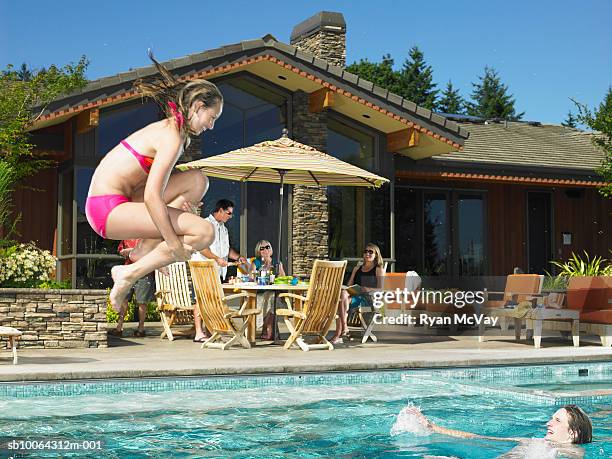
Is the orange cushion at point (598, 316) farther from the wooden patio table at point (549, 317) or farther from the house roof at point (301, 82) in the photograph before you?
the house roof at point (301, 82)

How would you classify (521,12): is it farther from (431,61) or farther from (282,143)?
(282,143)

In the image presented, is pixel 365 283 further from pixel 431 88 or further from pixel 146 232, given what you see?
pixel 431 88

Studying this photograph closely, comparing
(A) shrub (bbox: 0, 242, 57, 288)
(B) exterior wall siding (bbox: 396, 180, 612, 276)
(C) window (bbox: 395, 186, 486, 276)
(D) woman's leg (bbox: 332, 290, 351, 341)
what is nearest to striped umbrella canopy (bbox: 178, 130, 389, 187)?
(A) shrub (bbox: 0, 242, 57, 288)

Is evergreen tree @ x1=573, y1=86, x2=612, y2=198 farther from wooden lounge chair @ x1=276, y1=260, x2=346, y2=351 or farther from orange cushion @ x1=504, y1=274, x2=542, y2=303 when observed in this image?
wooden lounge chair @ x1=276, y1=260, x2=346, y2=351

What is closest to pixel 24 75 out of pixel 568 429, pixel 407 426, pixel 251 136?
pixel 251 136

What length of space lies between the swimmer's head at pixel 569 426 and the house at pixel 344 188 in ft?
20.5

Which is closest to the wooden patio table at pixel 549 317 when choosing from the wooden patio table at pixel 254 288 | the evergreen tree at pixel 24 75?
the wooden patio table at pixel 254 288

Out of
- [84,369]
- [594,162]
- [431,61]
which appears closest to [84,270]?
[84,369]

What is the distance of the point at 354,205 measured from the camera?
650 inches

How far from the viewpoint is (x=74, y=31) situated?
41594mm

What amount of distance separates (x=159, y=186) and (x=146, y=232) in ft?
0.44

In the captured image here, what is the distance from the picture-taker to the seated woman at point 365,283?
39.7 ft

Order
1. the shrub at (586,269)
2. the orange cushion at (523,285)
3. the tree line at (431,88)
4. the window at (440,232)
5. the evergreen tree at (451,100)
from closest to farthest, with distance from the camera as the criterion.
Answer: the orange cushion at (523,285), the shrub at (586,269), the window at (440,232), the tree line at (431,88), the evergreen tree at (451,100)

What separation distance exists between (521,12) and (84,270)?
4920 cm
